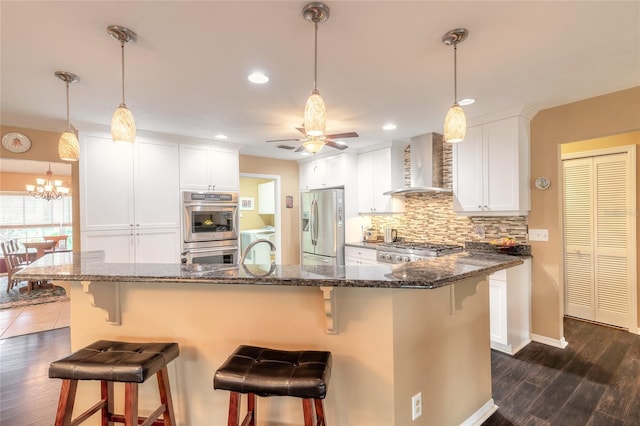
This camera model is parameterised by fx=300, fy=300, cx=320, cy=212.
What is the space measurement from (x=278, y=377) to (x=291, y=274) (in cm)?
43

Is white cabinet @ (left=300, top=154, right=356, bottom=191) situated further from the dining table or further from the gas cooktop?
the dining table

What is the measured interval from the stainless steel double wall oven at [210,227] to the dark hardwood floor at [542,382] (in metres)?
1.61

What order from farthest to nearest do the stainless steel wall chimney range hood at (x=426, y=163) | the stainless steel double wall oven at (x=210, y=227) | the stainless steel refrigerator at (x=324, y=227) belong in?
1. the stainless steel refrigerator at (x=324, y=227)
2. the stainless steel double wall oven at (x=210, y=227)
3. the stainless steel wall chimney range hood at (x=426, y=163)

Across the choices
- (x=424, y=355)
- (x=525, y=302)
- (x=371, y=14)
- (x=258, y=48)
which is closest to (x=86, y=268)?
(x=258, y=48)

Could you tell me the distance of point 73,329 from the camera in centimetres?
177

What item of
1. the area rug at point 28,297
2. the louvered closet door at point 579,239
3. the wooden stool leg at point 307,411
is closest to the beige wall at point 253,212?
the area rug at point 28,297

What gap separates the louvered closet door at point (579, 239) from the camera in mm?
3670

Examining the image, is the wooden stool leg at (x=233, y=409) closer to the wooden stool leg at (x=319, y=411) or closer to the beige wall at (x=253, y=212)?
the wooden stool leg at (x=319, y=411)

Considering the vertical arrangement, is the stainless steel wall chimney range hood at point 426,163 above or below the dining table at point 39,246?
above

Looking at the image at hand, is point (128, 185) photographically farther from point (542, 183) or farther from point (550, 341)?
point (550, 341)

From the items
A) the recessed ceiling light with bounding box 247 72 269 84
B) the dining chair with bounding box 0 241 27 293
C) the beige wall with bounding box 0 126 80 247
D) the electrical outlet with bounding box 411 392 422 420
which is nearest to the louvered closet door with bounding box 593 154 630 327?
the electrical outlet with bounding box 411 392 422 420

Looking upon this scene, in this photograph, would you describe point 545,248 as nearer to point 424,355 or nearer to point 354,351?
point 424,355

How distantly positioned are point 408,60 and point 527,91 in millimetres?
1328

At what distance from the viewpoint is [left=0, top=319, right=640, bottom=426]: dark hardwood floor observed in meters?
2.02
